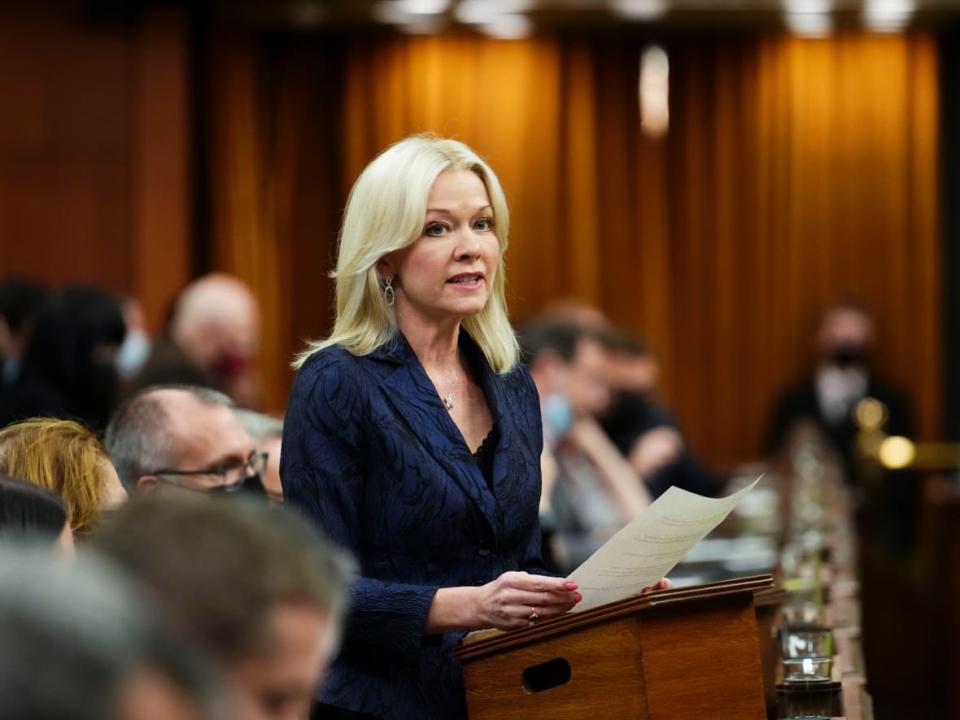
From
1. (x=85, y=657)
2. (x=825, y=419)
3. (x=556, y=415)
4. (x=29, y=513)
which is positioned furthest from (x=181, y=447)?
(x=825, y=419)

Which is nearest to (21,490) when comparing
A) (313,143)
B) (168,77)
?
(168,77)

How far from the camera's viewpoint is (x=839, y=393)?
12.6 meters

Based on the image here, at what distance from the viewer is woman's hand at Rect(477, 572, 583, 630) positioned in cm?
258

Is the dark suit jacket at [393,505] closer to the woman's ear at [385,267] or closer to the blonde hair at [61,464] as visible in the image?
the woman's ear at [385,267]

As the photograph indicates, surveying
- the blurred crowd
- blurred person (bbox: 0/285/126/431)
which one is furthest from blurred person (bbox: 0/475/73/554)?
blurred person (bbox: 0/285/126/431)

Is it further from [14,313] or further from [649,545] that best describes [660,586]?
[14,313]

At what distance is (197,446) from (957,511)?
251 inches

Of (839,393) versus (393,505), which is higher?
(839,393)

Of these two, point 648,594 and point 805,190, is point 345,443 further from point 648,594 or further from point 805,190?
point 805,190

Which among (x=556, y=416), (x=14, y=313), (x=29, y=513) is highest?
(x=14, y=313)

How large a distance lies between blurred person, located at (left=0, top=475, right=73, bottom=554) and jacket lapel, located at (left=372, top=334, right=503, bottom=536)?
770 mm

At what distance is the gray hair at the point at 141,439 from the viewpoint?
3.73 m

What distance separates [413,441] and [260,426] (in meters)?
1.68

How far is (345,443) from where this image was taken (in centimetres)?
284
